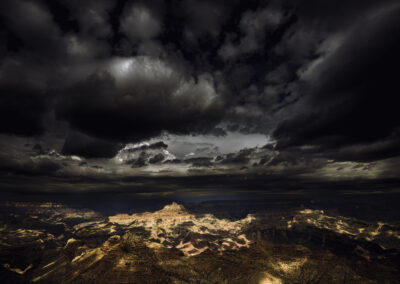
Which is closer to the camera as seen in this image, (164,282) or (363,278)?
(164,282)

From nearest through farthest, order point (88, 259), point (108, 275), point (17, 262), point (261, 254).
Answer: point (108, 275)
point (88, 259)
point (261, 254)
point (17, 262)

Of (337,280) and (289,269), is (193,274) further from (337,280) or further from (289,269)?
(337,280)

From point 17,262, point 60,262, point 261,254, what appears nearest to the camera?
point 261,254

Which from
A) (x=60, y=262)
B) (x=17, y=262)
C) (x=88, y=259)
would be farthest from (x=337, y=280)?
(x=17, y=262)

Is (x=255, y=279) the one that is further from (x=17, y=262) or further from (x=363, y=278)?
(x=17, y=262)

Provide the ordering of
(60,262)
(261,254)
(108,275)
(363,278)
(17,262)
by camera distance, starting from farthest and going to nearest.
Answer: (17,262), (60,262), (261,254), (363,278), (108,275)

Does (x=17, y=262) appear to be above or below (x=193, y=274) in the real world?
below

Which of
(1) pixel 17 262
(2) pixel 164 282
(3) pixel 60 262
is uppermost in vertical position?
(2) pixel 164 282

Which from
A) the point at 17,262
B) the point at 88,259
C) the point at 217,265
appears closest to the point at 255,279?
the point at 217,265

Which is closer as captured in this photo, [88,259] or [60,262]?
[88,259]
